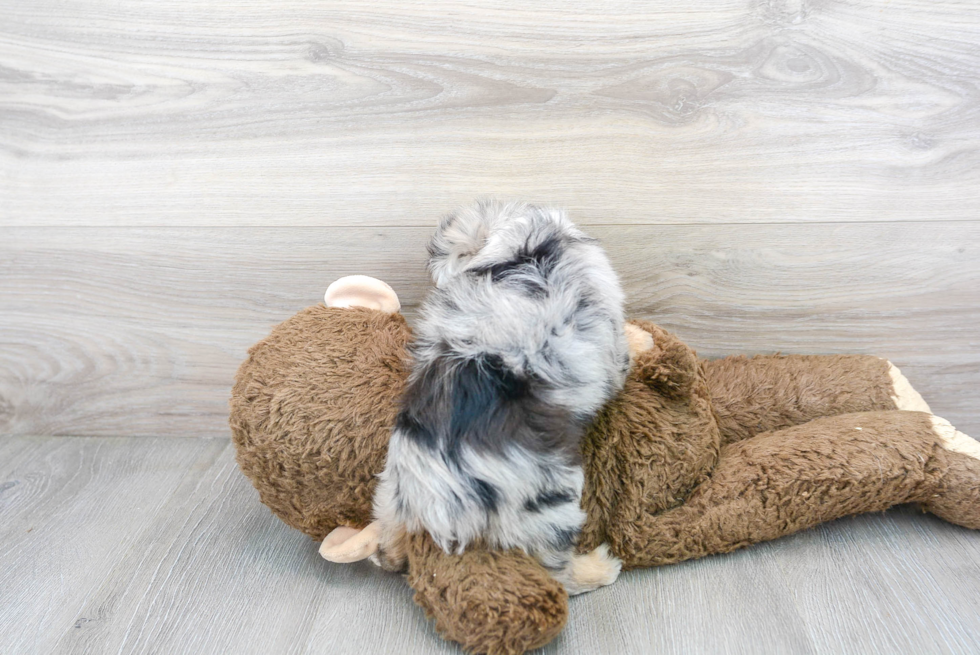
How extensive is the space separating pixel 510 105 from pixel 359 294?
1.02ft

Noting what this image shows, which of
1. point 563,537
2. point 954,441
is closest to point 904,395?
point 954,441

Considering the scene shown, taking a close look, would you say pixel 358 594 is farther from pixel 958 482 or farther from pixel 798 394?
pixel 958 482

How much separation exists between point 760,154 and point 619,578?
560mm

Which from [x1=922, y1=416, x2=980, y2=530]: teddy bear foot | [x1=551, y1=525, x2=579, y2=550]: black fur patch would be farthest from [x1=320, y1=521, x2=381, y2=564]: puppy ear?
[x1=922, y1=416, x2=980, y2=530]: teddy bear foot

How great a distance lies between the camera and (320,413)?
0.73 m

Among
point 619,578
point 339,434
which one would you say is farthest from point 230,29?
point 619,578

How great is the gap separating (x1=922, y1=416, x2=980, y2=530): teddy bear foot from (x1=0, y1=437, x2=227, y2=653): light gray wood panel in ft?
3.23

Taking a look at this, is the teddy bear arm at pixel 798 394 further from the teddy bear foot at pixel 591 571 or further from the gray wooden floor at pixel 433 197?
the teddy bear foot at pixel 591 571

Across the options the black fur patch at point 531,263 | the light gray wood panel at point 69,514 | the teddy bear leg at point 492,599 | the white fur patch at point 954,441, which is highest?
the black fur patch at point 531,263

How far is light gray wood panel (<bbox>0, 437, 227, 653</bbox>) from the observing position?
0.77 m

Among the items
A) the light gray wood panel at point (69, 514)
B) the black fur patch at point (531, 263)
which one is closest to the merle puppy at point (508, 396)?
the black fur patch at point (531, 263)

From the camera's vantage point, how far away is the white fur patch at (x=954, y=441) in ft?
2.60

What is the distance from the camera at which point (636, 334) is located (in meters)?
0.78

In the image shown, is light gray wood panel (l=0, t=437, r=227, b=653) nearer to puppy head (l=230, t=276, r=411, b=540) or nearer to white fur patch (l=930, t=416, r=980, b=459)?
puppy head (l=230, t=276, r=411, b=540)
